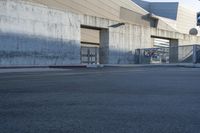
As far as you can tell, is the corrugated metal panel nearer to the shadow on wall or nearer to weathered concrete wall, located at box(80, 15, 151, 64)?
weathered concrete wall, located at box(80, 15, 151, 64)

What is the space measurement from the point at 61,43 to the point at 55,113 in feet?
77.4

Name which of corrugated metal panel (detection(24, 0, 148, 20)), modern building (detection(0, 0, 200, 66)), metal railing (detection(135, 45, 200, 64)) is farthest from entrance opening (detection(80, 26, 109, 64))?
corrugated metal panel (detection(24, 0, 148, 20))

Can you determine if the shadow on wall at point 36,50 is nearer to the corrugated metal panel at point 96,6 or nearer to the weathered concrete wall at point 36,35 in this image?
the weathered concrete wall at point 36,35

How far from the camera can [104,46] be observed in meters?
33.6

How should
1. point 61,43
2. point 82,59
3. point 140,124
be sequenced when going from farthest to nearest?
1. point 82,59
2. point 61,43
3. point 140,124

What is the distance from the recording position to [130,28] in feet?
117

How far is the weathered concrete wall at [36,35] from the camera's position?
2417 cm

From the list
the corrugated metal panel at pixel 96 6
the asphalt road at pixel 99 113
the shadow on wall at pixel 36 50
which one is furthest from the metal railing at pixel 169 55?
the asphalt road at pixel 99 113

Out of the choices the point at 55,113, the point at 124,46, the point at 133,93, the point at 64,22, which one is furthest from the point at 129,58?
the point at 55,113

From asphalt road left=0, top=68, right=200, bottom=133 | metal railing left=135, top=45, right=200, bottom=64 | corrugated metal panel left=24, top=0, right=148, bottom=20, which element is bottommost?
asphalt road left=0, top=68, right=200, bottom=133

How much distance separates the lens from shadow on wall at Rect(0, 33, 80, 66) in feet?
78.7

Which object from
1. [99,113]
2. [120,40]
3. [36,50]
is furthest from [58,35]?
[99,113]

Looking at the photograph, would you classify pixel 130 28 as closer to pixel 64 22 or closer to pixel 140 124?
pixel 64 22

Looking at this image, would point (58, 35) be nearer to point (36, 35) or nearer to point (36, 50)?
point (36, 35)
